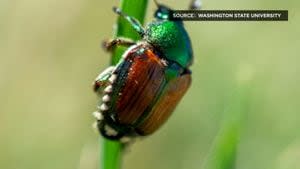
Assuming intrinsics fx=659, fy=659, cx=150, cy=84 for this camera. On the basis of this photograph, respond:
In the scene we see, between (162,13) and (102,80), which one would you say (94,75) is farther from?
(102,80)

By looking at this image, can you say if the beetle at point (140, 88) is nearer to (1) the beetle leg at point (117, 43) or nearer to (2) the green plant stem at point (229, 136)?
(1) the beetle leg at point (117, 43)

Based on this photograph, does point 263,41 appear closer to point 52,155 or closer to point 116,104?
point 52,155

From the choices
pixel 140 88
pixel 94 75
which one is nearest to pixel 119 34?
pixel 140 88

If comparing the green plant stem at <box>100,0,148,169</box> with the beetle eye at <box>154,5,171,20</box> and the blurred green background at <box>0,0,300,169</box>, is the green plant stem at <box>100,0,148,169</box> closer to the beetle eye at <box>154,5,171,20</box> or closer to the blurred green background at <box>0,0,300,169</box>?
the beetle eye at <box>154,5,171,20</box>

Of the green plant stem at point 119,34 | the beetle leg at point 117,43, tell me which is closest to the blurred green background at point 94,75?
the beetle leg at point 117,43

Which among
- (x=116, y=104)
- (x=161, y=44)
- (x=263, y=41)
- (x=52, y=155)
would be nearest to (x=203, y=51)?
(x=263, y=41)

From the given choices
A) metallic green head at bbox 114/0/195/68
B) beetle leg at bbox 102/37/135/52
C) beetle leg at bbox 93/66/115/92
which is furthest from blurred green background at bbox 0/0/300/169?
beetle leg at bbox 102/37/135/52
